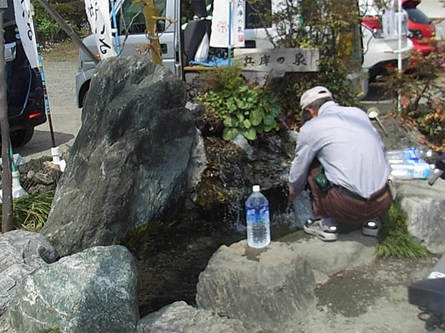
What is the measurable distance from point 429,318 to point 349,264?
2.74 ft

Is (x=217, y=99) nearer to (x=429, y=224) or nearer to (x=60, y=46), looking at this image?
(x=429, y=224)

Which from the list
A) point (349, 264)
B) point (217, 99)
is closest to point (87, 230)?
point (349, 264)

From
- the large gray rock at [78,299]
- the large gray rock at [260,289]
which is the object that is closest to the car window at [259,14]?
the large gray rock at [260,289]

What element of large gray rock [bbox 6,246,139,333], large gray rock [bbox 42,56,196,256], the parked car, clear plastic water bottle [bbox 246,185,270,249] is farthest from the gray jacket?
the parked car

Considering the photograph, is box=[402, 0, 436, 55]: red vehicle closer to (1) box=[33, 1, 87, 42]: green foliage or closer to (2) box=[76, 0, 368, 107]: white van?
(2) box=[76, 0, 368, 107]: white van

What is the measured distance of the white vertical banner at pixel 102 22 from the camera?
6109 mm

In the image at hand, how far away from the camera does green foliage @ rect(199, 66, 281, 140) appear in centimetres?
625

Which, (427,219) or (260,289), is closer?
(260,289)

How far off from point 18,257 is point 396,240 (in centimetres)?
278

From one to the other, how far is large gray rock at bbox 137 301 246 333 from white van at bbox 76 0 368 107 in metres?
4.89

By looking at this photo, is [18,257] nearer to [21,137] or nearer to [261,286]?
[261,286]

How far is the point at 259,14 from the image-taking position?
7285 millimetres

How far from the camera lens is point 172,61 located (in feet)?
26.6

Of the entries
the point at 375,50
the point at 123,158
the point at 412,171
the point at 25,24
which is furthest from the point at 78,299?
the point at 375,50
